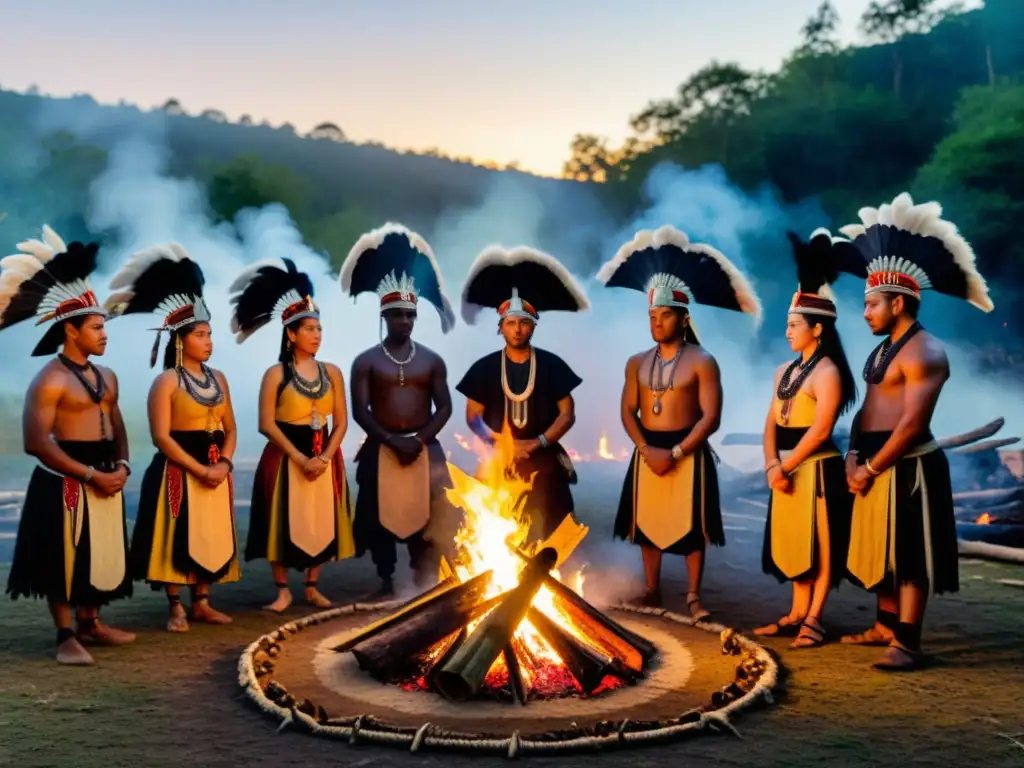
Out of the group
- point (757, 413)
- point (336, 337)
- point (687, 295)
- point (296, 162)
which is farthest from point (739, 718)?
point (296, 162)

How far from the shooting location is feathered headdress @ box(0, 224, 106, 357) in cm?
546

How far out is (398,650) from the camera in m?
4.92

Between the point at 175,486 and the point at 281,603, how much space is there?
114cm

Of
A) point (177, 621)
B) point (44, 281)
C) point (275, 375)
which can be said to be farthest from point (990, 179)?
point (44, 281)

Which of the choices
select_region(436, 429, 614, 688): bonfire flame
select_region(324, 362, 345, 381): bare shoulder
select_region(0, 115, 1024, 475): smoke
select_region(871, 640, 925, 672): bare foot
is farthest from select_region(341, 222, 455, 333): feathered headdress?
select_region(0, 115, 1024, 475): smoke

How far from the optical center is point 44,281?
5.55 metres

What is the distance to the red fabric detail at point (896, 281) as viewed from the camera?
541 centimetres

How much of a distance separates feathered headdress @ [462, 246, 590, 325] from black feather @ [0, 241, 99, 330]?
2.46 m

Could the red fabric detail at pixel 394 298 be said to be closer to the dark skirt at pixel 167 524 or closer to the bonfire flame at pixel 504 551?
the bonfire flame at pixel 504 551

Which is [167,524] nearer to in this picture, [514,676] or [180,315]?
Answer: [180,315]

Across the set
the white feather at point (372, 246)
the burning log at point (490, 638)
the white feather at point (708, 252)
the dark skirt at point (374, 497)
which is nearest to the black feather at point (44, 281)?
the white feather at point (372, 246)

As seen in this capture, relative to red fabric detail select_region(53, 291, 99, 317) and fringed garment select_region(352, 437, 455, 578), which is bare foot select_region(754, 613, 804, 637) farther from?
red fabric detail select_region(53, 291, 99, 317)

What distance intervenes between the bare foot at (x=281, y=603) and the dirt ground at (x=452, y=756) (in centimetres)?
8

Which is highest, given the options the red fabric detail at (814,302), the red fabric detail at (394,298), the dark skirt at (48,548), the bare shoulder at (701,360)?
the red fabric detail at (394,298)
